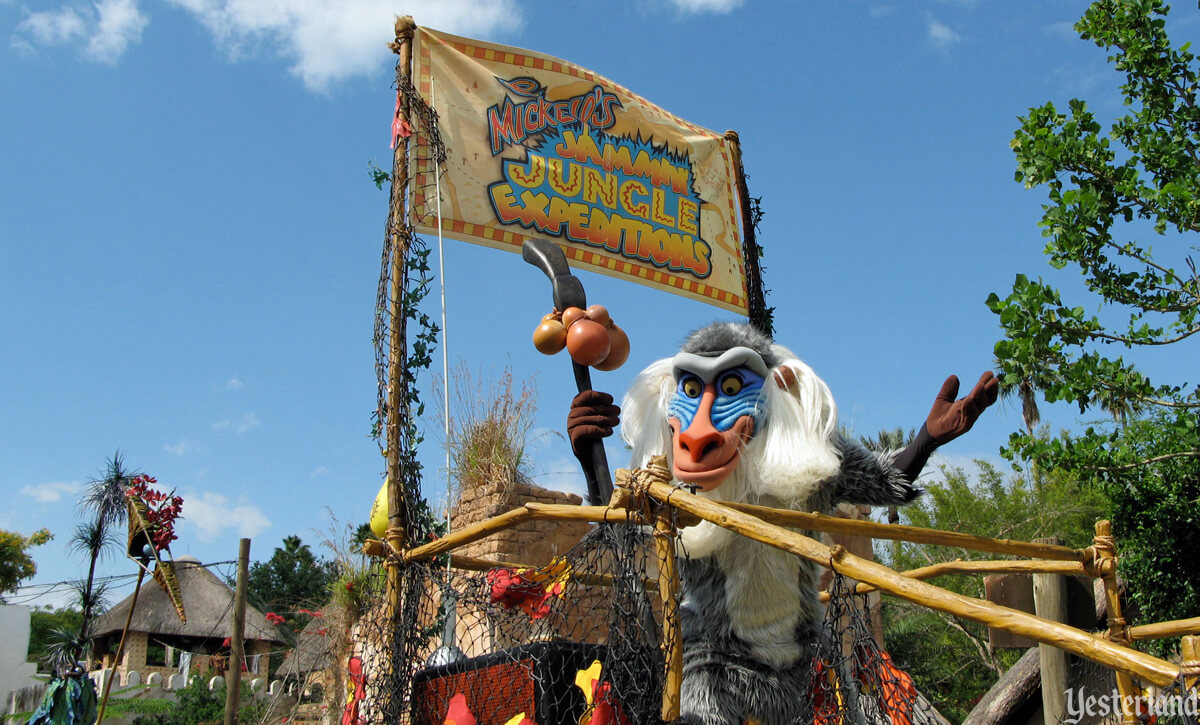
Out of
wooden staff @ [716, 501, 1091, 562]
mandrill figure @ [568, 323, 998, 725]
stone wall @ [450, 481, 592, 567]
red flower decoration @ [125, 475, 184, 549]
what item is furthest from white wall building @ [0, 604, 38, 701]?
wooden staff @ [716, 501, 1091, 562]

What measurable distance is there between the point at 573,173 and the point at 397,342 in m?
1.21

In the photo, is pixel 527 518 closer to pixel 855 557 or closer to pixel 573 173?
pixel 855 557

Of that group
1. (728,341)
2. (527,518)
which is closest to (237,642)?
(728,341)

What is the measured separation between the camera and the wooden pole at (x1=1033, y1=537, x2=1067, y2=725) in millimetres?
3727

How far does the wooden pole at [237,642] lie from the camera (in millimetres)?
8719

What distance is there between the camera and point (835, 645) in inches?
83.0

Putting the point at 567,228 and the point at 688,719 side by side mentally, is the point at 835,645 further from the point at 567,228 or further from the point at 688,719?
the point at 567,228

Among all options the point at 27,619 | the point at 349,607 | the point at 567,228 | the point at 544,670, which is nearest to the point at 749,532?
the point at 544,670

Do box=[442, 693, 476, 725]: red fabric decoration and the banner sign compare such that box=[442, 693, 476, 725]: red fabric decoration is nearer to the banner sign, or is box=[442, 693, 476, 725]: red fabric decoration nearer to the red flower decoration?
the banner sign

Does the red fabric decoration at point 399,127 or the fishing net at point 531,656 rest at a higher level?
the red fabric decoration at point 399,127

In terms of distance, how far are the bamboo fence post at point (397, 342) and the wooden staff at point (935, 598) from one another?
47.8 inches

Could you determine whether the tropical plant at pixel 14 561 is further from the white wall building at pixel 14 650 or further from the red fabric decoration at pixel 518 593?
the red fabric decoration at pixel 518 593

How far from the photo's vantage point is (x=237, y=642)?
8.80m

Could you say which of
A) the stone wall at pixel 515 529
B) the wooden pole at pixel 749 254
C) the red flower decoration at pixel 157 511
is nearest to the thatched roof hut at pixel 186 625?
the red flower decoration at pixel 157 511
